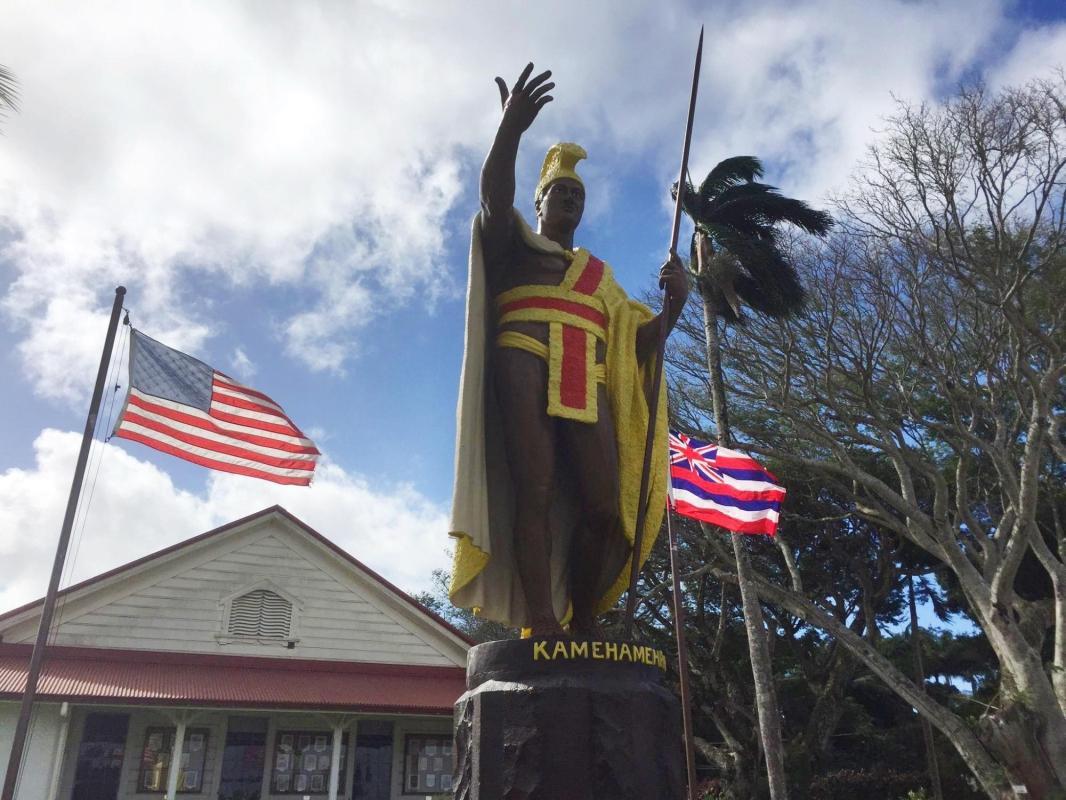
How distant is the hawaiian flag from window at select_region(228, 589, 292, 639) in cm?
857

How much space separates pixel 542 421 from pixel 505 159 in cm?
112

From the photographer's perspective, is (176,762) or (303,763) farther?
(303,763)

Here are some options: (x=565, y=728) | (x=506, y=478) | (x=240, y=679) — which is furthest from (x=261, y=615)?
(x=565, y=728)

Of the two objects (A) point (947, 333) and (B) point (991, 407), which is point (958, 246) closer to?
(A) point (947, 333)

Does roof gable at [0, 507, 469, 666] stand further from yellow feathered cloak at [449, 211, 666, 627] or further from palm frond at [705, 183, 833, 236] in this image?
yellow feathered cloak at [449, 211, 666, 627]

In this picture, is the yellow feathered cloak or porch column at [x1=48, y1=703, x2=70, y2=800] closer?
the yellow feathered cloak

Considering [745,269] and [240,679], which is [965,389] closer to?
[745,269]

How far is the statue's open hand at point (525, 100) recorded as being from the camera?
11.8 ft

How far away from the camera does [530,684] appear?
3205 mm

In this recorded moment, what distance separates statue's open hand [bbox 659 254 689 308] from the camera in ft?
13.7

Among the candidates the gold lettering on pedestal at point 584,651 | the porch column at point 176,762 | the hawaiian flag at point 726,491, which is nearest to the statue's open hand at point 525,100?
the gold lettering on pedestal at point 584,651

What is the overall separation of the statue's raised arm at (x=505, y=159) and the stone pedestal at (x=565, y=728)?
70.4 inches

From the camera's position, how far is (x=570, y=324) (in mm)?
3965

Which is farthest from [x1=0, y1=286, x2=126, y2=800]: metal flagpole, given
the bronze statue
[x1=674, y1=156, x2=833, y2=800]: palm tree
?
[x1=674, y1=156, x2=833, y2=800]: palm tree
